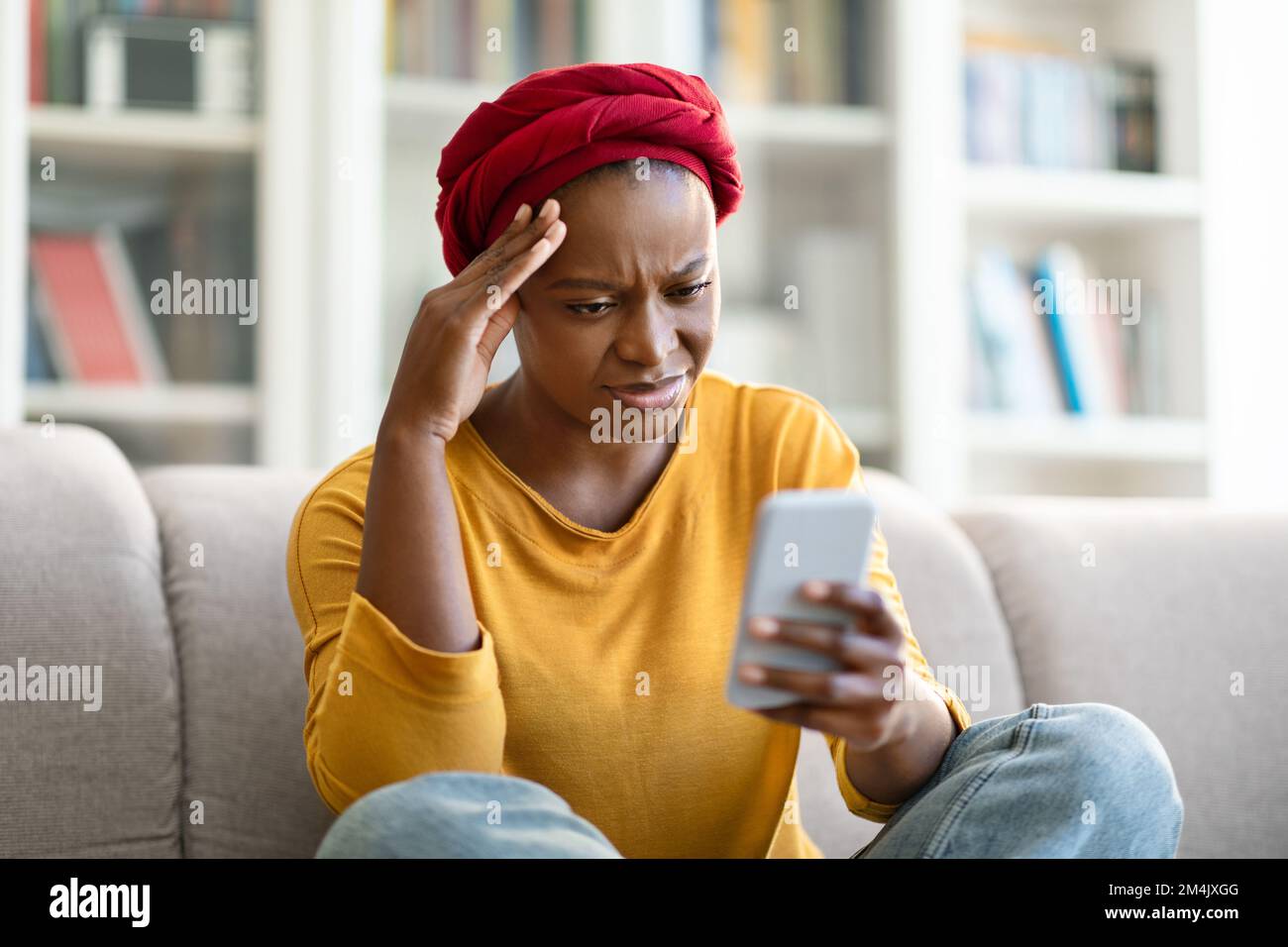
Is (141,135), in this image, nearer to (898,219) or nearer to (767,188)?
(767,188)

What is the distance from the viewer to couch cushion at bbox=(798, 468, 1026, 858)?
1.51 metres

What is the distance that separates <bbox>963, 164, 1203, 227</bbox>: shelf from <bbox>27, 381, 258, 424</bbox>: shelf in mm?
1298

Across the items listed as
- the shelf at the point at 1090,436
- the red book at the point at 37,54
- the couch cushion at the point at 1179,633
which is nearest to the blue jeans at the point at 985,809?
the couch cushion at the point at 1179,633

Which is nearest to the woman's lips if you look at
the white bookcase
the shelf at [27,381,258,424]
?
the white bookcase

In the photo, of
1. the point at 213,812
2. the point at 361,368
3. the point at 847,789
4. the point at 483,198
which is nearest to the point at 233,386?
the point at 361,368

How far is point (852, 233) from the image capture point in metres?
2.44

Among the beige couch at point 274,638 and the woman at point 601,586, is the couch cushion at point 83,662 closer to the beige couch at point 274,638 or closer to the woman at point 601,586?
the beige couch at point 274,638

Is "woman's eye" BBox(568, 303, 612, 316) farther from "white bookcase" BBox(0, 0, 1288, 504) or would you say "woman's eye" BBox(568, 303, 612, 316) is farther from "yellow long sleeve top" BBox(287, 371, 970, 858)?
"white bookcase" BBox(0, 0, 1288, 504)

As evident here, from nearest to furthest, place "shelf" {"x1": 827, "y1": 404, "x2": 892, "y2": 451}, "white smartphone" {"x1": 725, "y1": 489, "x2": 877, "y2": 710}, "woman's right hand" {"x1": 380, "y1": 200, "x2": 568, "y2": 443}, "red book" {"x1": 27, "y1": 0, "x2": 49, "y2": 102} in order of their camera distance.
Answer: "white smartphone" {"x1": 725, "y1": 489, "x2": 877, "y2": 710} < "woman's right hand" {"x1": 380, "y1": 200, "x2": 568, "y2": 443} < "red book" {"x1": 27, "y1": 0, "x2": 49, "y2": 102} < "shelf" {"x1": 827, "y1": 404, "x2": 892, "y2": 451}

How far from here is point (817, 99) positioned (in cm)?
241

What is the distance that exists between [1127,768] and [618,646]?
1.41ft

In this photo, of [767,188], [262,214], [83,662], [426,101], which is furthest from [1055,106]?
[83,662]
